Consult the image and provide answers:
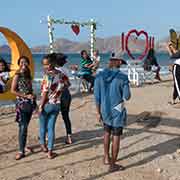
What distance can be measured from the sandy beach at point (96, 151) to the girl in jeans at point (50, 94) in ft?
1.49

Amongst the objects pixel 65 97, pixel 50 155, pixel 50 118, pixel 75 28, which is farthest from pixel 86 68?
pixel 50 155

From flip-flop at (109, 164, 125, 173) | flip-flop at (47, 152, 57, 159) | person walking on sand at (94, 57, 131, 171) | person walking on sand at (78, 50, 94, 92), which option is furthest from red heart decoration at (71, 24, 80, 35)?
flip-flop at (109, 164, 125, 173)

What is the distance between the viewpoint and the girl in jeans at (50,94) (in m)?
5.63

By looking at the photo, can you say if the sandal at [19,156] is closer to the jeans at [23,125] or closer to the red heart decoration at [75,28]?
the jeans at [23,125]

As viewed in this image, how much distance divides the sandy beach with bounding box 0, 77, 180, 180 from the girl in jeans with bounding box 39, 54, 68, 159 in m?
0.45

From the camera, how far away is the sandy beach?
519 cm

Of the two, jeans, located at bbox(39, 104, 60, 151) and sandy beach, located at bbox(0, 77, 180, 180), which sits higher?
jeans, located at bbox(39, 104, 60, 151)

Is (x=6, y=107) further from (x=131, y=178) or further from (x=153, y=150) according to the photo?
(x=131, y=178)

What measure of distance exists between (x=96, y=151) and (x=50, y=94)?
1187mm

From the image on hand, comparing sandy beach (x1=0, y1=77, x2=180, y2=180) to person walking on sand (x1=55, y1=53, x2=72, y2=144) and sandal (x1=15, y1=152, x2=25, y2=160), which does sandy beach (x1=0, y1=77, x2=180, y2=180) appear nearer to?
sandal (x1=15, y1=152, x2=25, y2=160)

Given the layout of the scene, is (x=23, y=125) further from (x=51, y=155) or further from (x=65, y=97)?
(x=65, y=97)

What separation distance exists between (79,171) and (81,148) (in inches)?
42.8

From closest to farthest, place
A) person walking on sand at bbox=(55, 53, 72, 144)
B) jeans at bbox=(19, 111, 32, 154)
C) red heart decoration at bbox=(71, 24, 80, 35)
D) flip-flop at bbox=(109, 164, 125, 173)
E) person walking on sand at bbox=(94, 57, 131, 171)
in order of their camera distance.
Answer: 1. person walking on sand at bbox=(94, 57, 131, 171)
2. flip-flop at bbox=(109, 164, 125, 173)
3. jeans at bbox=(19, 111, 32, 154)
4. person walking on sand at bbox=(55, 53, 72, 144)
5. red heart decoration at bbox=(71, 24, 80, 35)

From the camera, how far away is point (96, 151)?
6172mm
